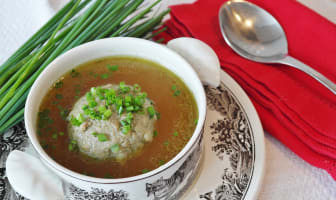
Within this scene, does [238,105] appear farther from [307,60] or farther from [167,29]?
[167,29]

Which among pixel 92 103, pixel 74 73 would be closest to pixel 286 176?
pixel 92 103

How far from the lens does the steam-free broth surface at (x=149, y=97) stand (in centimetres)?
124

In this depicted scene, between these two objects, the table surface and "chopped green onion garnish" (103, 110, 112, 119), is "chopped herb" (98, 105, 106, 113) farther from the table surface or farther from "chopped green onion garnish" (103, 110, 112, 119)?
the table surface

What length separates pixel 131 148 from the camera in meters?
1.24

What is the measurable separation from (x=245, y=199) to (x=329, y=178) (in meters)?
0.46

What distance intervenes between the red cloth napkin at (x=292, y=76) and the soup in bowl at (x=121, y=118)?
1.32 ft

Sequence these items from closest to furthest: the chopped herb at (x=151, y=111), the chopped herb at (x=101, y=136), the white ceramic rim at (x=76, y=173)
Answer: the white ceramic rim at (x=76, y=173) < the chopped herb at (x=101, y=136) < the chopped herb at (x=151, y=111)

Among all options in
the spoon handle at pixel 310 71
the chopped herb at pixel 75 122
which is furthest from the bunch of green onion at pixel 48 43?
the spoon handle at pixel 310 71

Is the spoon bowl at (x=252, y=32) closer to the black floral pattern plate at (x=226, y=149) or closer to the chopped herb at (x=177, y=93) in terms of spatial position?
the black floral pattern plate at (x=226, y=149)

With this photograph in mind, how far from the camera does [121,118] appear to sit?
125cm

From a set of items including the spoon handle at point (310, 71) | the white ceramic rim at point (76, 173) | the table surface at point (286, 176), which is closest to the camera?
the white ceramic rim at point (76, 173)

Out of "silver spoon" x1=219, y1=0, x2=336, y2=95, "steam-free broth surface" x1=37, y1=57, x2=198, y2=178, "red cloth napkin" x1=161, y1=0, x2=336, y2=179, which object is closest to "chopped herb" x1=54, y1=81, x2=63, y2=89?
"steam-free broth surface" x1=37, y1=57, x2=198, y2=178

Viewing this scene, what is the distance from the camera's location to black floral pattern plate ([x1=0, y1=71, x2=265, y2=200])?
127 cm

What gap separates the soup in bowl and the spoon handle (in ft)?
1.87
